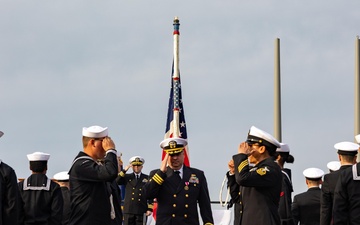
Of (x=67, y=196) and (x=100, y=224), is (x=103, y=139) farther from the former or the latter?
(x=67, y=196)

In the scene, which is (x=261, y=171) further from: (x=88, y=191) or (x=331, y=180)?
(x=331, y=180)

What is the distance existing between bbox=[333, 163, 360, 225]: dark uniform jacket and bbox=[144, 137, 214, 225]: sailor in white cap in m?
1.64

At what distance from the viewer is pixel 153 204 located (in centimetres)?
2277

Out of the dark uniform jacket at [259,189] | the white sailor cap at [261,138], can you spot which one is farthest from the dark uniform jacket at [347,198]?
the white sailor cap at [261,138]

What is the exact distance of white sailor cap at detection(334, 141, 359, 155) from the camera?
40.8ft

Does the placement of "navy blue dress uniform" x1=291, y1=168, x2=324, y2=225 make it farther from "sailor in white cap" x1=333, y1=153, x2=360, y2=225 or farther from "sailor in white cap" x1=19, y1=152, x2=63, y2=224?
"sailor in white cap" x1=19, y1=152, x2=63, y2=224

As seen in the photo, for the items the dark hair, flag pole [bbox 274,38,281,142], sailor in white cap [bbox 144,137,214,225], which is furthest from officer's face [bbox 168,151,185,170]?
flag pole [bbox 274,38,281,142]

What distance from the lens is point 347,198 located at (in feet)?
36.6

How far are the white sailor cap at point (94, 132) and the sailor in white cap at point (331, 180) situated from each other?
3.32 m

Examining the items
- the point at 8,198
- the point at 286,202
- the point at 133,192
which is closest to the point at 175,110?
the point at 133,192

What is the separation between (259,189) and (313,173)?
5.58m

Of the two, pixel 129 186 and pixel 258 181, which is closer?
pixel 258 181

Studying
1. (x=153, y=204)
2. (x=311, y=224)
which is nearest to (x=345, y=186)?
(x=311, y=224)

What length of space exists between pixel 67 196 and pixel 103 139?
18.3ft
